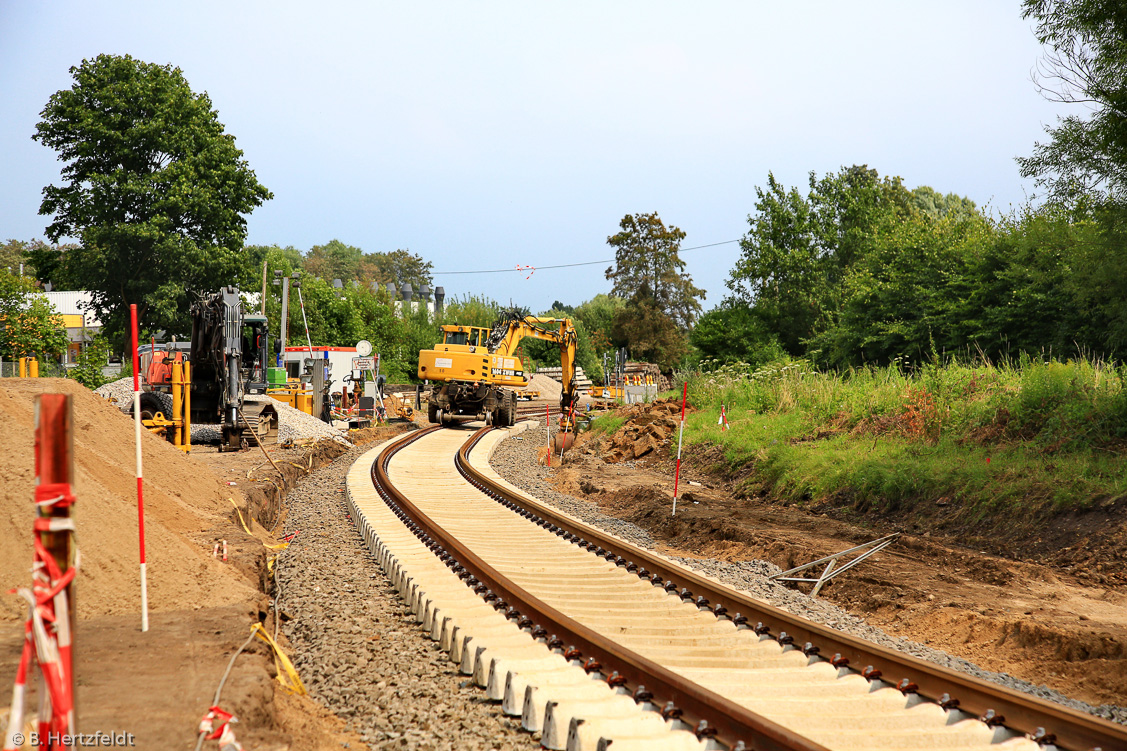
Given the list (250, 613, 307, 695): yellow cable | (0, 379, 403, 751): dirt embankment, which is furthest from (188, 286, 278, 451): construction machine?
(250, 613, 307, 695): yellow cable

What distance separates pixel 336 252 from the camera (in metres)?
132

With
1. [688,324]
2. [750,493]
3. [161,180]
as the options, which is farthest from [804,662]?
[688,324]

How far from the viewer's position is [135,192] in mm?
34406

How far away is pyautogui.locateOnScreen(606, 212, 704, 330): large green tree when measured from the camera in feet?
228

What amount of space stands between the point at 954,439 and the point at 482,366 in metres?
18.7

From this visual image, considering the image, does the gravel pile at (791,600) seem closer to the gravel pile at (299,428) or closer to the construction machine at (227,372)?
the construction machine at (227,372)

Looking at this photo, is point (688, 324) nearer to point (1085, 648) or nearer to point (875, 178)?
point (875, 178)

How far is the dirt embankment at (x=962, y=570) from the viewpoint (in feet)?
20.4

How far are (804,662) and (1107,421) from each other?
8221 millimetres

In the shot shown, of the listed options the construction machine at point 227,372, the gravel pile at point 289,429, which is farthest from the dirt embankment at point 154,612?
the gravel pile at point 289,429

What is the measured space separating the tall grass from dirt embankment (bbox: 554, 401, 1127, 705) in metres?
0.49

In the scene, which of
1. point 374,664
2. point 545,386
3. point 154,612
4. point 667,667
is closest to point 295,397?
point 154,612

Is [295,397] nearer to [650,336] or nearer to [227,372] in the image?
[227,372]

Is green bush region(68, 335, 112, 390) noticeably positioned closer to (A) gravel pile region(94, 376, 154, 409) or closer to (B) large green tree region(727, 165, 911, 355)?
(A) gravel pile region(94, 376, 154, 409)
